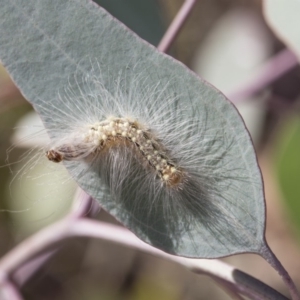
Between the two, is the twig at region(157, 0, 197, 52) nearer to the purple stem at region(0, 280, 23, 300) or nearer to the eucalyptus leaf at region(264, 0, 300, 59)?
the eucalyptus leaf at region(264, 0, 300, 59)

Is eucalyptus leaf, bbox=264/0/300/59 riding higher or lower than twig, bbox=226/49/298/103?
higher

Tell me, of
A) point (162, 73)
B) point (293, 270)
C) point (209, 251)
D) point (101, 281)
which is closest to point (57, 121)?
point (162, 73)

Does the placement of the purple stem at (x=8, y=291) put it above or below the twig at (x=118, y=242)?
below

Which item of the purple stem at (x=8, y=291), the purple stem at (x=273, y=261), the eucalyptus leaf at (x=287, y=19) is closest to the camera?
the purple stem at (x=273, y=261)

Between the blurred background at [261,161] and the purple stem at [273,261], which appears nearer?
the purple stem at [273,261]

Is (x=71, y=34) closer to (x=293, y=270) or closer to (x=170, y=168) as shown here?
(x=170, y=168)

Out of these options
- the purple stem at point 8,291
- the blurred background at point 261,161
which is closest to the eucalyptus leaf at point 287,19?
the blurred background at point 261,161

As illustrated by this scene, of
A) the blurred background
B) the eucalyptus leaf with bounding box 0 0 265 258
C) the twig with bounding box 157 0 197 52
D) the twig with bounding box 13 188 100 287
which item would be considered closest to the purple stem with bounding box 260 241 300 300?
the eucalyptus leaf with bounding box 0 0 265 258

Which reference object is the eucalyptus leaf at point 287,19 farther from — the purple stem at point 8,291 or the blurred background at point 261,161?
the purple stem at point 8,291
